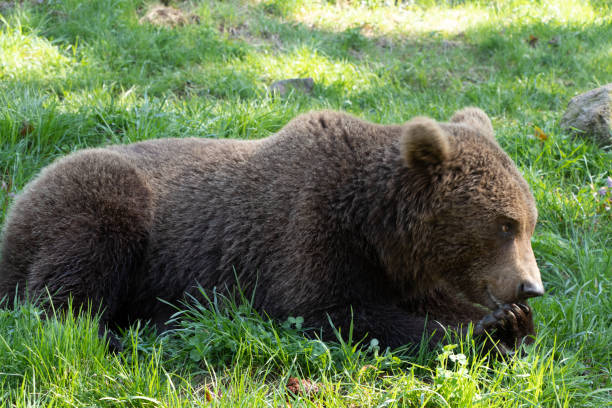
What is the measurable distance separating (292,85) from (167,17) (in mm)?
2591

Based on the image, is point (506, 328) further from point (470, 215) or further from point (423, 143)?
point (423, 143)

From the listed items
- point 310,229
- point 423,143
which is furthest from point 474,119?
point 310,229

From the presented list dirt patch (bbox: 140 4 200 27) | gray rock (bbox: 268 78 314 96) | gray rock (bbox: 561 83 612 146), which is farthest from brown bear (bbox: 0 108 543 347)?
dirt patch (bbox: 140 4 200 27)

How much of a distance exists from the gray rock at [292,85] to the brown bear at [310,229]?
3137mm

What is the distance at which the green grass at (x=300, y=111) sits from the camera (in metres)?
3.27

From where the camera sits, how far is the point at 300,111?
7105 mm

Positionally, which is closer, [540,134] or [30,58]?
[540,134]

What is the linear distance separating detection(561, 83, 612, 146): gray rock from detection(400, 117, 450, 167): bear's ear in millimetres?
3393

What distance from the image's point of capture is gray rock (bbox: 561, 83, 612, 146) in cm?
639

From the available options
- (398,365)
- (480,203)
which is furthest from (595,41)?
(398,365)

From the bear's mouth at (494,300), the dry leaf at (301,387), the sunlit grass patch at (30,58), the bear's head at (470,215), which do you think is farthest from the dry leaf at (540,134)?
the sunlit grass patch at (30,58)

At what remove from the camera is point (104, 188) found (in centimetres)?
433

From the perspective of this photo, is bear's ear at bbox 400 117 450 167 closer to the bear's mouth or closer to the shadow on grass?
the bear's mouth

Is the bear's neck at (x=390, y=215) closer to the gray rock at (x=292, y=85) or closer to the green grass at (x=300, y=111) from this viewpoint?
the green grass at (x=300, y=111)
